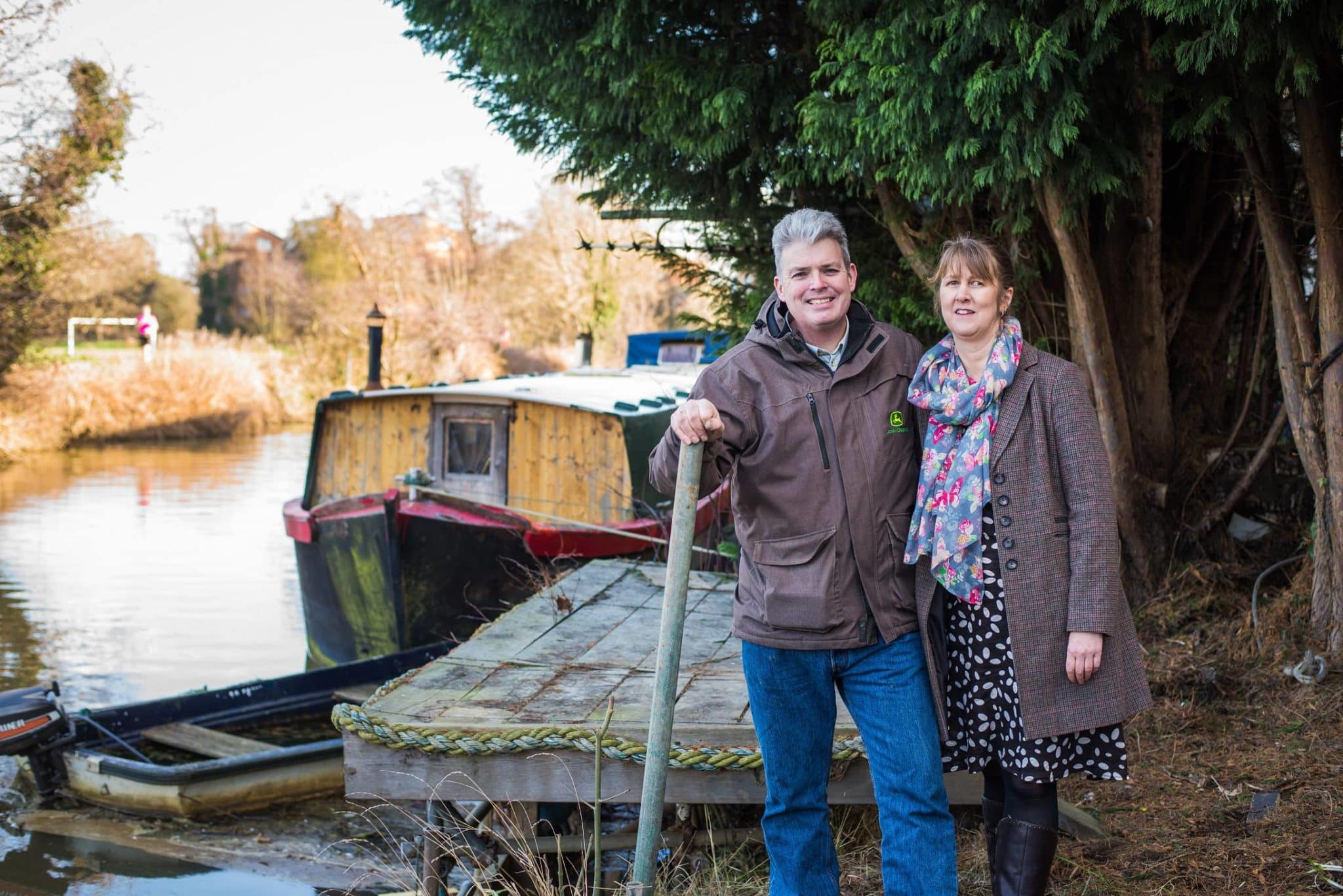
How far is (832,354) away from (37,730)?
5.81m

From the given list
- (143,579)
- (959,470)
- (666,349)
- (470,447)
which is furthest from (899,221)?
(143,579)

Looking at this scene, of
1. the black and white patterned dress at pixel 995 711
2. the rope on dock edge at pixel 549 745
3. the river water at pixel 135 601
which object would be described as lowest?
the river water at pixel 135 601

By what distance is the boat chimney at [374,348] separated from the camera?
Result: 12.4 metres

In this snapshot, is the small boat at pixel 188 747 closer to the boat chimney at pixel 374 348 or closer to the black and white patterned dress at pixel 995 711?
the boat chimney at pixel 374 348

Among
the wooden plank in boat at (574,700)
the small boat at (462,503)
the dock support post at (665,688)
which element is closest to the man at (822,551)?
the dock support post at (665,688)

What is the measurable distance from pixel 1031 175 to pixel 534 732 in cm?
289

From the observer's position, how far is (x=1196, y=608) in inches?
231

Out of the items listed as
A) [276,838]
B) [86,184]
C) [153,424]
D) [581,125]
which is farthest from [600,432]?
[153,424]

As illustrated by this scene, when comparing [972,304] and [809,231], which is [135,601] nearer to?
[809,231]

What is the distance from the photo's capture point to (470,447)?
402 inches

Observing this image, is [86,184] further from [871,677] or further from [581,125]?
[871,677]

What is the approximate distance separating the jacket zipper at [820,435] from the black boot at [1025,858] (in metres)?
0.99

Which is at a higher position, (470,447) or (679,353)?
(679,353)

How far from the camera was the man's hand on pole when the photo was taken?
2.79 m
